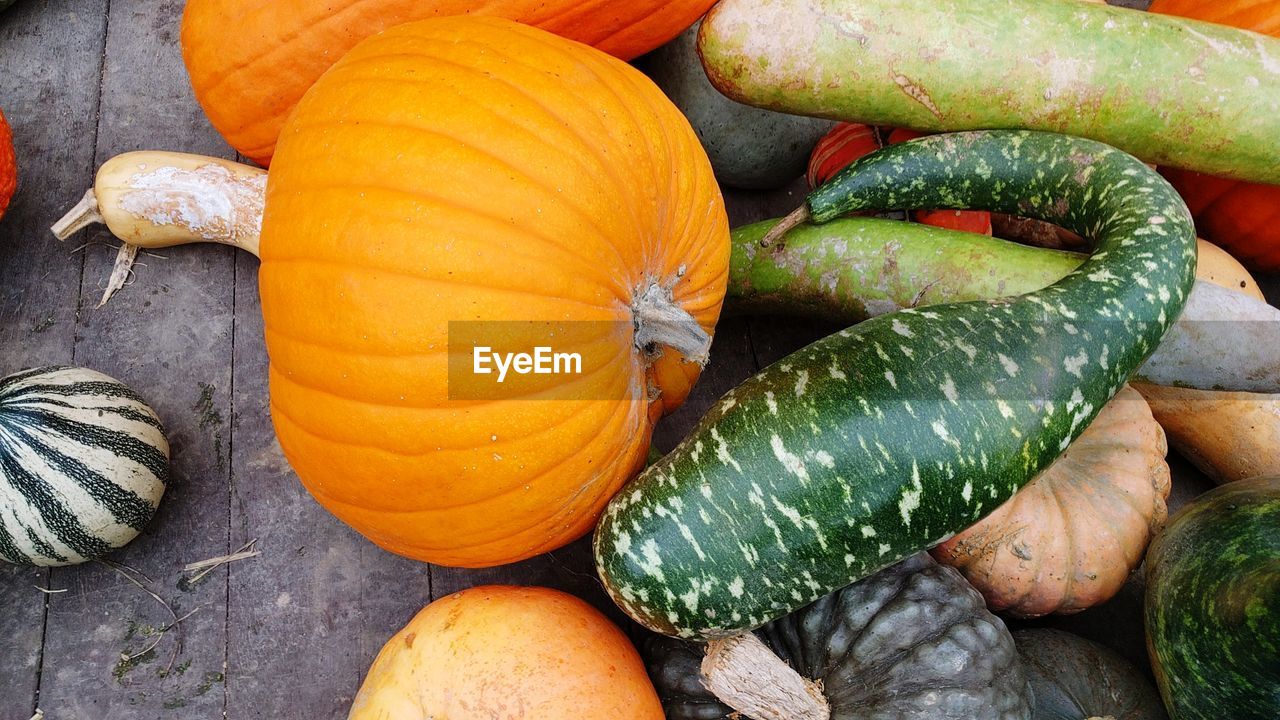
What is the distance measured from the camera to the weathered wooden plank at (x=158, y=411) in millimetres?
1327

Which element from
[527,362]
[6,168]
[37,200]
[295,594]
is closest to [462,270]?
[527,362]

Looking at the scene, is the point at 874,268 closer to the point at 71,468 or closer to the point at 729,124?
the point at 729,124

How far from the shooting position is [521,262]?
0.99 meters

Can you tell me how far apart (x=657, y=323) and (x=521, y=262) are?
214mm

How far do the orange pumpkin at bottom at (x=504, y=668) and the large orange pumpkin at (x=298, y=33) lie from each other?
90 cm

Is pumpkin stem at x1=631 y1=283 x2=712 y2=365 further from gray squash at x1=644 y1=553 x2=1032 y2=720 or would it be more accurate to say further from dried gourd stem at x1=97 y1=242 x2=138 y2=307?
dried gourd stem at x1=97 y1=242 x2=138 y2=307

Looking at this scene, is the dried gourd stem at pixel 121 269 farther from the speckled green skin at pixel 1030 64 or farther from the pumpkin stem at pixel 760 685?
the pumpkin stem at pixel 760 685

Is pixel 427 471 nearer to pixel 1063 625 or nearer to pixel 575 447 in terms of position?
pixel 575 447

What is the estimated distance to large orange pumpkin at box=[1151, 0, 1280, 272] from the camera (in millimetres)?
1555

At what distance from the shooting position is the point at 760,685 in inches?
45.2

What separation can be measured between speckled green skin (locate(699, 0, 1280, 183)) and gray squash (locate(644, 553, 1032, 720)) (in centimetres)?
80

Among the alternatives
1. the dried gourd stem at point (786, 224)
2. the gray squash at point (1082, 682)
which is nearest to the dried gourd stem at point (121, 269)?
the dried gourd stem at point (786, 224)

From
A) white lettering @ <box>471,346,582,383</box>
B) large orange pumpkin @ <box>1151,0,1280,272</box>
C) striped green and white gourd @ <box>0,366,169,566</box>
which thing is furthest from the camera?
large orange pumpkin @ <box>1151,0,1280,272</box>

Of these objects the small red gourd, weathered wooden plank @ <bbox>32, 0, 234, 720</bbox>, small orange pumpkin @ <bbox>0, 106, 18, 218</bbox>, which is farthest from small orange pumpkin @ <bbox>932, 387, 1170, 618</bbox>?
small orange pumpkin @ <bbox>0, 106, 18, 218</bbox>
